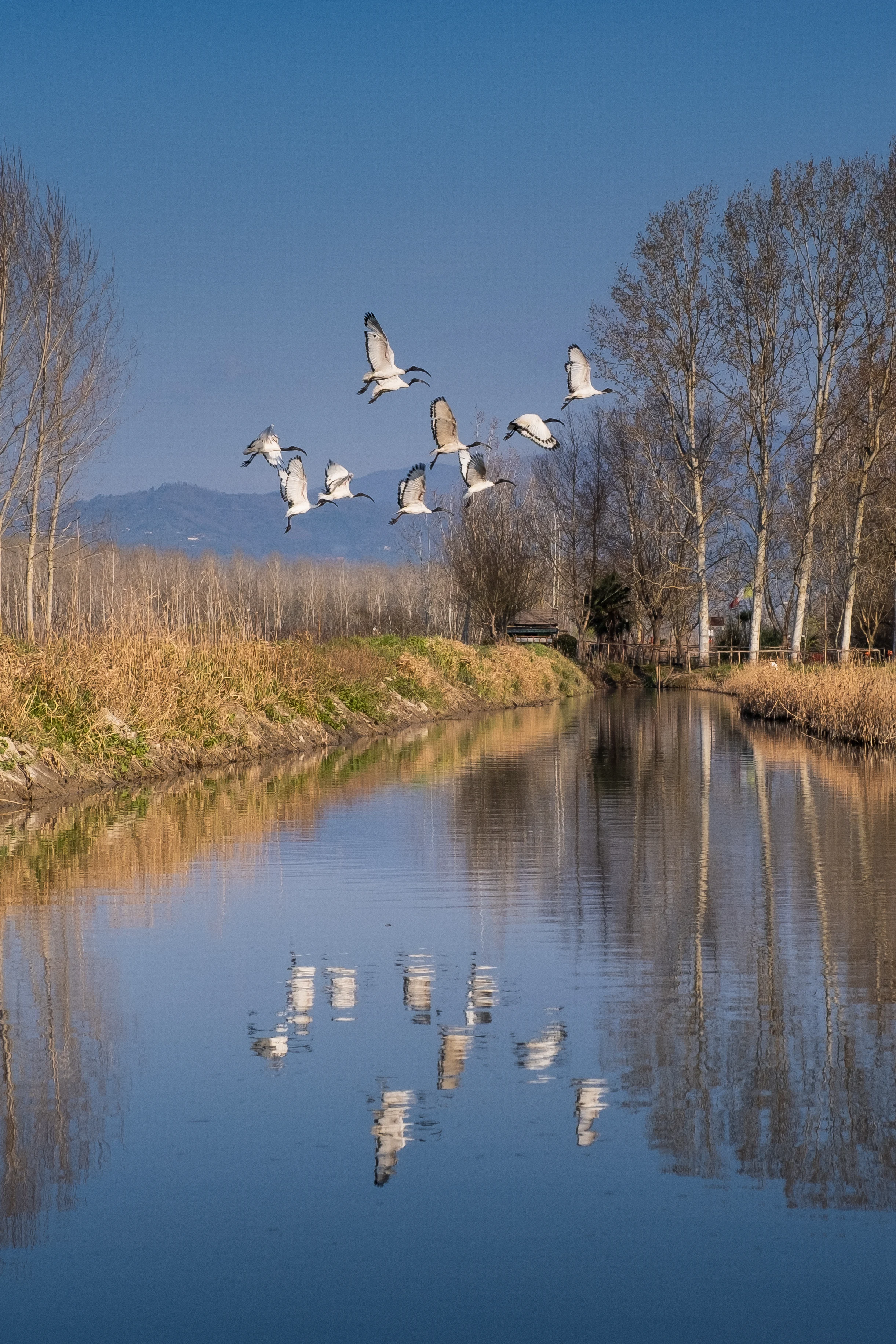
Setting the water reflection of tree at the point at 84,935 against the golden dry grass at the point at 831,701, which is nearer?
the water reflection of tree at the point at 84,935

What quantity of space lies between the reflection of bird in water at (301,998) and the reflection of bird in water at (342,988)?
90mm

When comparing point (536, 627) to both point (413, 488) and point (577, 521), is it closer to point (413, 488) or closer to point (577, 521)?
point (577, 521)

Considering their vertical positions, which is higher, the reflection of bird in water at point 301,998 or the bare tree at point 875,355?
the bare tree at point 875,355

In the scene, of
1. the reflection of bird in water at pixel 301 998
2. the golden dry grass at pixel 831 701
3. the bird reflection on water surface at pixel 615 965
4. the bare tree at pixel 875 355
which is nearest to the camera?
the bird reflection on water surface at pixel 615 965

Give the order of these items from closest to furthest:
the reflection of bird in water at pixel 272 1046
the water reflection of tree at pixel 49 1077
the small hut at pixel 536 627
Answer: the water reflection of tree at pixel 49 1077 → the reflection of bird in water at pixel 272 1046 → the small hut at pixel 536 627

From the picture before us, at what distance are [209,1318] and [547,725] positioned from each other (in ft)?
105

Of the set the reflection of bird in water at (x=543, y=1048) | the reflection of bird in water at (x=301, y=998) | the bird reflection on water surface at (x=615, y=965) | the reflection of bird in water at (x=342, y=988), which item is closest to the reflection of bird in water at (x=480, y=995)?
the bird reflection on water surface at (x=615, y=965)

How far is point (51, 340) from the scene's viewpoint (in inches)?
1630

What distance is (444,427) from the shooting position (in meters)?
19.6

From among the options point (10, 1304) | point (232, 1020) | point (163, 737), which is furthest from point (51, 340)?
point (10, 1304)

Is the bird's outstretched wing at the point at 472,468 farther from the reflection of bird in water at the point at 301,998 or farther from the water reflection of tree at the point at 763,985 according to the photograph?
the reflection of bird in water at the point at 301,998

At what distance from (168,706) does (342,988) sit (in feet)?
45.4

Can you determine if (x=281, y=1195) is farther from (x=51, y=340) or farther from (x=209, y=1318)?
(x=51, y=340)

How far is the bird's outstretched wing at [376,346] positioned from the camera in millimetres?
18469
